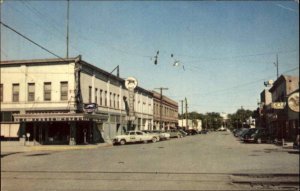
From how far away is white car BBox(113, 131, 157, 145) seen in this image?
42.8 metres

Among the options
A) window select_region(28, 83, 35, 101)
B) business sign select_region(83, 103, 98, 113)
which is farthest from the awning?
window select_region(28, 83, 35, 101)

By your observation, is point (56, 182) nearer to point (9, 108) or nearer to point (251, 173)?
point (251, 173)

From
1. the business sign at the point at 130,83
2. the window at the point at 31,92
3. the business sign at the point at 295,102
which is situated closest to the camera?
the business sign at the point at 295,102

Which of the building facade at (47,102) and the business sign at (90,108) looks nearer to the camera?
the building facade at (47,102)

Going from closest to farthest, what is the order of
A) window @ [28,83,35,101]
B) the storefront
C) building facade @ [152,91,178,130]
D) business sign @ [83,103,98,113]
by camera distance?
the storefront < business sign @ [83,103,98,113] < window @ [28,83,35,101] < building facade @ [152,91,178,130]

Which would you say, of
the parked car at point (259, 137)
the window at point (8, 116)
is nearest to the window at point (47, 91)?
the window at point (8, 116)

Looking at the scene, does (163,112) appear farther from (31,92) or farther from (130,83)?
(31,92)

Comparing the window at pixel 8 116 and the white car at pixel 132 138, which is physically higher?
the window at pixel 8 116

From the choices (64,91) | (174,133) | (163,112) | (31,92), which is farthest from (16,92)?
(163,112)

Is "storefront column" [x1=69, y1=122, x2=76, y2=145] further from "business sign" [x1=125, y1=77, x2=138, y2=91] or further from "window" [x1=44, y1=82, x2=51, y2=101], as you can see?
"business sign" [x1=125, y1=77, x2=138, y2=91]

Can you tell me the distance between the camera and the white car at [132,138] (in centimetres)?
4278

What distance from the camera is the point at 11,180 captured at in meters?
13.7

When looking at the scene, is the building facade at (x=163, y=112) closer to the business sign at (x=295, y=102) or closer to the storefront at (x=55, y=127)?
the storefront at (x=55, y=127)

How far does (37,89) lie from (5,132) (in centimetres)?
547
